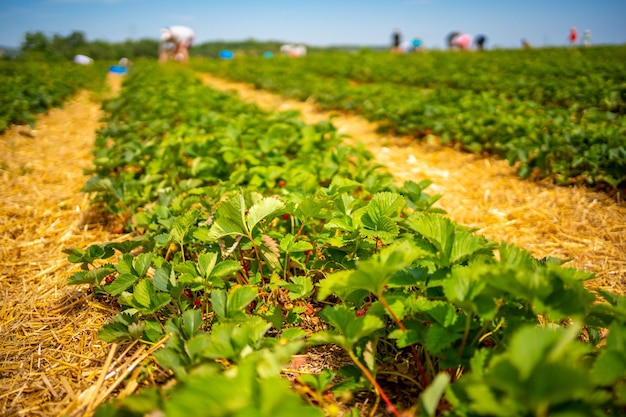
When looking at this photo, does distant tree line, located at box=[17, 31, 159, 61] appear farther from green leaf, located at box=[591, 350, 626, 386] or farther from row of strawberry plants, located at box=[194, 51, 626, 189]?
green leaf, located at box=[591, 350, 626, 386]

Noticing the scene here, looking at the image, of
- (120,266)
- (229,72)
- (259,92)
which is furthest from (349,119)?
(229,72)

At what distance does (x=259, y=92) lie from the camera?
1103 cm

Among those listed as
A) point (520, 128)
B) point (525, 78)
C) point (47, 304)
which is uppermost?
point (525, 78)

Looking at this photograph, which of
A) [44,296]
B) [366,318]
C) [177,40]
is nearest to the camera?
[366,318]

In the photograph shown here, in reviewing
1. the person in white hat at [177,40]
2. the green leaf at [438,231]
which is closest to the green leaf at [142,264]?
the green leaf at [438,231]

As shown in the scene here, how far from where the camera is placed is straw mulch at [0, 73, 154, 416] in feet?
4.21

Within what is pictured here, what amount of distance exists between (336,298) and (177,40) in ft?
88.3

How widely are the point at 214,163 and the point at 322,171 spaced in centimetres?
88

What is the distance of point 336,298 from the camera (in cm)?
182

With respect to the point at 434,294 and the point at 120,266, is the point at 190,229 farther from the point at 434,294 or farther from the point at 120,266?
the point at 434,294

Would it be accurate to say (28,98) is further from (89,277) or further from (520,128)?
(520,128)

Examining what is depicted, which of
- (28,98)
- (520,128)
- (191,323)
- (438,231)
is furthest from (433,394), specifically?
(28,98)

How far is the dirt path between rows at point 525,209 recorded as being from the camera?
8.19 feet

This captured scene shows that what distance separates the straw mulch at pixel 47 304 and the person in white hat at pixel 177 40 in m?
21.9
